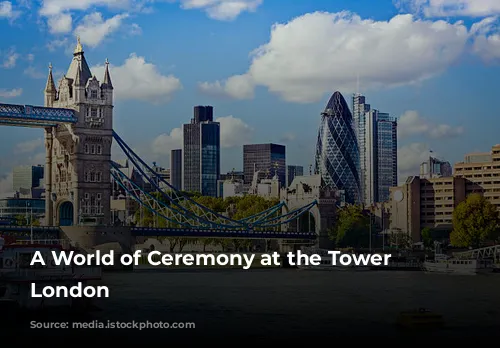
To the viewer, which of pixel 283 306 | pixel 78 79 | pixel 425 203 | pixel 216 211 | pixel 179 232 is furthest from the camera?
pixel 425 203

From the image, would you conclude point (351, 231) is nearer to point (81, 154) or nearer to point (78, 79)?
point (81, 154)

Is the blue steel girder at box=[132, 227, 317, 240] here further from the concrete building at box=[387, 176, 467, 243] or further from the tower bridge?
the concrete building at box=[387, 176, 467, 243]

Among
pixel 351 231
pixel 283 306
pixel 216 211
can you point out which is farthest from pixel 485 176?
pixel 283 306

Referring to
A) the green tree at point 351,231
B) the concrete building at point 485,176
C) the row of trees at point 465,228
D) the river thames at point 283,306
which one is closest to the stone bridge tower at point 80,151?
the river thames at point 283,306

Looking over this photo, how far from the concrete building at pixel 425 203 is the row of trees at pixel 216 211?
2246cm

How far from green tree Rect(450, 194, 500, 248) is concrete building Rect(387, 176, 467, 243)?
29.2m

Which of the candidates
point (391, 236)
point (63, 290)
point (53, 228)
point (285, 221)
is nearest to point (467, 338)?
point (63, 290)

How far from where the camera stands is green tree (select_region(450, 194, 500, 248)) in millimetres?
149625

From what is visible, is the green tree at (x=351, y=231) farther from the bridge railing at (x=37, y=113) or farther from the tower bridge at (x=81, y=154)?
the bridge railing at (x=37, y=113)

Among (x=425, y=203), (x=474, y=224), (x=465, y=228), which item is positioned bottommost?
(x=465, y=228)

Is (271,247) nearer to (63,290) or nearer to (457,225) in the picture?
(457,225)

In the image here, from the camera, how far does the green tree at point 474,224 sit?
150 metres

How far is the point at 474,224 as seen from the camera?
5940 inches

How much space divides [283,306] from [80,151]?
2977 inches
